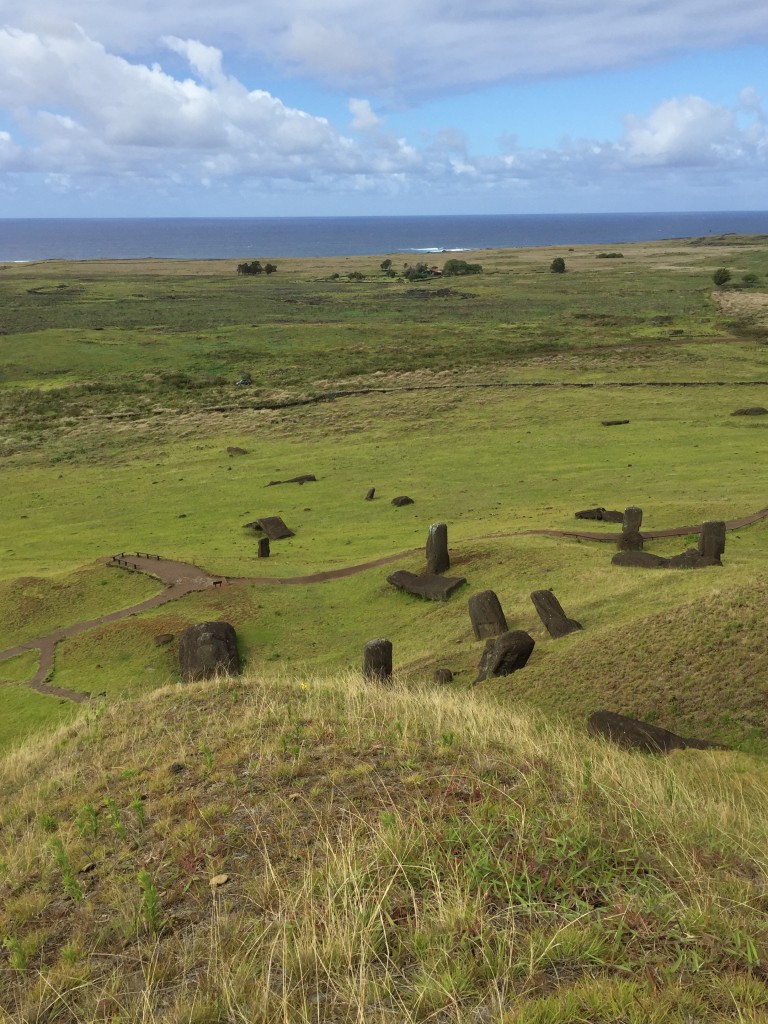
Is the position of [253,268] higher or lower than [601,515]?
higher

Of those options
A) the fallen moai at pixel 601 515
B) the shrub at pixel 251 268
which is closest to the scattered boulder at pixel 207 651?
the fallen moai at pixel 601 515

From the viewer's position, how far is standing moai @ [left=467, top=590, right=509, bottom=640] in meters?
19.0

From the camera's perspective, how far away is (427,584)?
23.0 m

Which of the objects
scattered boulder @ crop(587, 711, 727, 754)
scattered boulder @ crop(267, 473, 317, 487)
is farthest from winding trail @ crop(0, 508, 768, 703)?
scattered boulder @ crop(587, 711, 727, 754)

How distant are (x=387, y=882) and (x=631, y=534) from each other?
18.9m

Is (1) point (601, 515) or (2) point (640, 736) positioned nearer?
(2) point (640, 736)

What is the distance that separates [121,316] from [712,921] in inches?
3944

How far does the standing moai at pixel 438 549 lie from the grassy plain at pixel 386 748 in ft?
3.09

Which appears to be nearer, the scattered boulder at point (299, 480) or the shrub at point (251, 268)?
the scattered boulder at point (299, 480)

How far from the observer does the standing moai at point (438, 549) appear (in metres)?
24.1

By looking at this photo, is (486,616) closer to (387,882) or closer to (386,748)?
(386,748)

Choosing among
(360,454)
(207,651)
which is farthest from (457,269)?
(207,651)

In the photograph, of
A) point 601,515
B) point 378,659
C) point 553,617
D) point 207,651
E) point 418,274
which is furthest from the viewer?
point 418,274

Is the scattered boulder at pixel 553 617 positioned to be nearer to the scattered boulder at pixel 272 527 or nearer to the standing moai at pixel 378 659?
the standing moai at pixel 378 659
